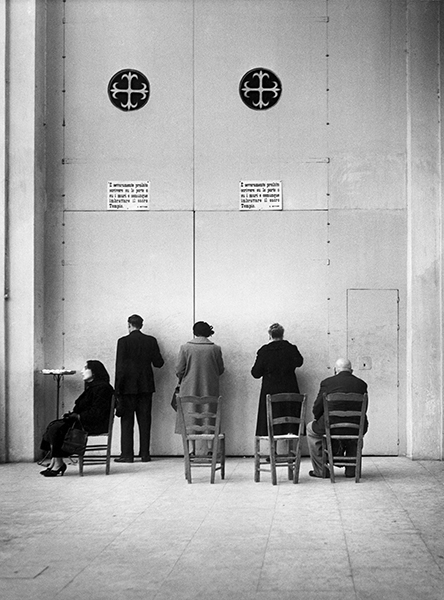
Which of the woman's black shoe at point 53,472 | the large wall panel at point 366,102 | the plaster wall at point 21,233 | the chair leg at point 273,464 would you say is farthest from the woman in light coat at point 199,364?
the large wall panel at point 366,102

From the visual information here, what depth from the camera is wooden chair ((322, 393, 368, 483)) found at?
919cm

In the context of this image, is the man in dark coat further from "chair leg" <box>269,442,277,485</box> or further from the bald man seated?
"chair leg" <box>269,442,277,485</box>

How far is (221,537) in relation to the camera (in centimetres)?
658

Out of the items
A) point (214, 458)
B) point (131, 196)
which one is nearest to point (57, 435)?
point (214, 458)

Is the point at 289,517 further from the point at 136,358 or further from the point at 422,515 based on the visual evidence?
the point at 136,358

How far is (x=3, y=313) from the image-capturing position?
431 inches

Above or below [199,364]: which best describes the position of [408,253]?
above

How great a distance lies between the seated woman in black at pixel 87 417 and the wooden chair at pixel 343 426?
7.87 feet

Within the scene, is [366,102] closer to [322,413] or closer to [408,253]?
[408,253]

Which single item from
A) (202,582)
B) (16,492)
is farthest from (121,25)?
(202,582)

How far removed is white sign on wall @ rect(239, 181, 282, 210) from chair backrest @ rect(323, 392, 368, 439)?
2.96 meters

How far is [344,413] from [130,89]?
4.97 metres

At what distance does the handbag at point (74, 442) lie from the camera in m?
9.75

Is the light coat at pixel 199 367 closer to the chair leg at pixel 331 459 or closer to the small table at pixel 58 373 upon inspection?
the small table at pixel 58 373
